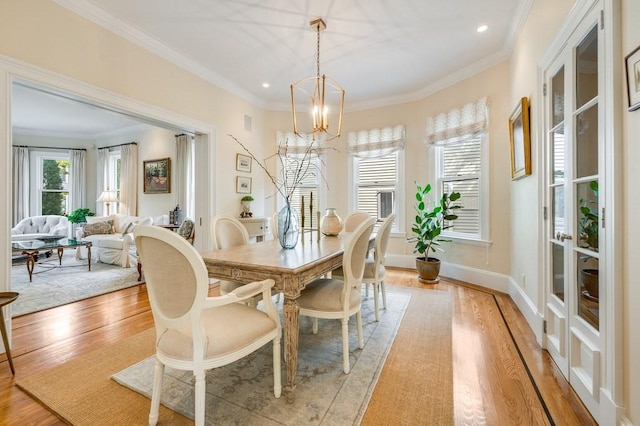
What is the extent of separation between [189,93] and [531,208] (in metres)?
4.10

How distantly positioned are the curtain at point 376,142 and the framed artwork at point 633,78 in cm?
344

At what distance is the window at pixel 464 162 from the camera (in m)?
3.68

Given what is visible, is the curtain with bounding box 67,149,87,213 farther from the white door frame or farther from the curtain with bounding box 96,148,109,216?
the white door frame

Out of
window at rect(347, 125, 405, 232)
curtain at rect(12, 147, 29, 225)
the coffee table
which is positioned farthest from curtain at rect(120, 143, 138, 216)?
window at rect(347, 125, 405, 232)

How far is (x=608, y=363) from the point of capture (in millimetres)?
1307

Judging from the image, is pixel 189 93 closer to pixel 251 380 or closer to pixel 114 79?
pixel 114 79

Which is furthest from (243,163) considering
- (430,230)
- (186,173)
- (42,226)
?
(42,226)

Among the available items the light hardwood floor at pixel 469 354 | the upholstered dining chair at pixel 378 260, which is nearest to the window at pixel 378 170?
the light hardwood floor at pixel 469 354

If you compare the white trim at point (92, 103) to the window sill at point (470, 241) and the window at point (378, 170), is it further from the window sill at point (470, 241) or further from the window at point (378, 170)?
the window sill at point (470, 241)

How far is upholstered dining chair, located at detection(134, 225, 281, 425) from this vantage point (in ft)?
3.96

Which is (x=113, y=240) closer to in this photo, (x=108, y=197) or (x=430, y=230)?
(x=108, y=197)

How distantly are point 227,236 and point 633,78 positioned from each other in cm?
269

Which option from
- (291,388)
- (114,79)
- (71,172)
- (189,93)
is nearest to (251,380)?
(291,388)

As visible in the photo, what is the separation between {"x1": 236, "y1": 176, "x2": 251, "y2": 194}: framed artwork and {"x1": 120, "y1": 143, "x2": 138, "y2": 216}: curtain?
343 centimetres
